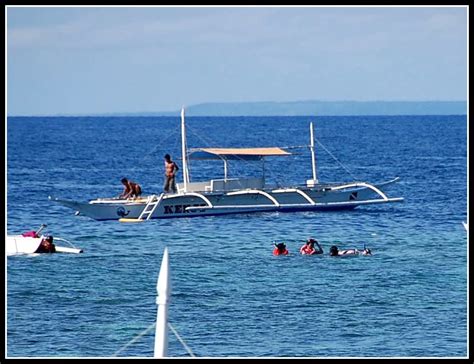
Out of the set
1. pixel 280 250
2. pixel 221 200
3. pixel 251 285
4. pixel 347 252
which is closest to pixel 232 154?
pixel 221 200

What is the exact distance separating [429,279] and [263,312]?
8.95 meters

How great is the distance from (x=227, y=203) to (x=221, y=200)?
37 cm

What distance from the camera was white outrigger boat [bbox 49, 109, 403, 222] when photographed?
61188mm

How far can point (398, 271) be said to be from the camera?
48.7 meters

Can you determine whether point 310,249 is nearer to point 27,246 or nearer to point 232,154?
point 27,246

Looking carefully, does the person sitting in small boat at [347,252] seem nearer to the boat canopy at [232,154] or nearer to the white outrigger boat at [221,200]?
the white outrigger boat at [221,200]

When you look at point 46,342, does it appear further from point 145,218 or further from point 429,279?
point 145,218

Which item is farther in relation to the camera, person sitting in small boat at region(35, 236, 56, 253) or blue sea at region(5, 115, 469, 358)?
person sitting in small boat at region(35, 236, 56, 253)

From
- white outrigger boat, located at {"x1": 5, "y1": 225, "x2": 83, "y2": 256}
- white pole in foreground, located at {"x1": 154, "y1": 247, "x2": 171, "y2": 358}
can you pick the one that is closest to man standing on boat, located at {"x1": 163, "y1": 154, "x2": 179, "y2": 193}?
white outrigger boat, located at {"x1": 5, "y1": 225, "x2": 83, "y2": 256}

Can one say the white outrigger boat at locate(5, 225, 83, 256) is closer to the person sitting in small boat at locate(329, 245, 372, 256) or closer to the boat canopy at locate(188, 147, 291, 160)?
the person sitting in small boat at locate(329, 245, 372, 256)

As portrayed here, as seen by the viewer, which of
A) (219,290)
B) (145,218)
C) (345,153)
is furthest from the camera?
(345,153)

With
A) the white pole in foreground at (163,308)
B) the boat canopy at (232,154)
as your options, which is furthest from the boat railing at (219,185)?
the white pole in foreground at (163,308)
